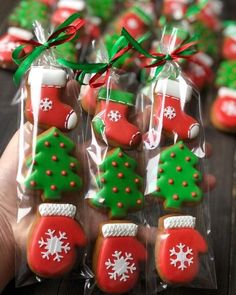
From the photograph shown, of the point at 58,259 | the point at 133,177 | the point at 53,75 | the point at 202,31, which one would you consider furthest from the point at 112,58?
the point at 202,31

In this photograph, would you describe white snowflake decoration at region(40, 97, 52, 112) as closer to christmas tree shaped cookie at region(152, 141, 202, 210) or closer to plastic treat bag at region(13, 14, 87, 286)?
plastic treat bag at region(13, 14, 87, 286)

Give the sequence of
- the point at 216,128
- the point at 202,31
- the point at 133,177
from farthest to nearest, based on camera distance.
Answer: the point at 202,31, the point at 216,128, the point at 133,177

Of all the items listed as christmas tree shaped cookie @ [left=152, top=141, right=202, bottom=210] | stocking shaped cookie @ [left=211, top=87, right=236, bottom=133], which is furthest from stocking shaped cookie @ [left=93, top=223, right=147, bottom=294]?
stocking shaped cookie @ [left=211, top=87, right=236, bottom=133]

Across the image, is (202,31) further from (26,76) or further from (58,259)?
(58,259)

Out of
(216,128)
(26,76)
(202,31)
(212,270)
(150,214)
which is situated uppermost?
(202,31)

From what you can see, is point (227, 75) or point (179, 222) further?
point (227, 75)

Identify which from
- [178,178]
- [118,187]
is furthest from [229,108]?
[118,187]

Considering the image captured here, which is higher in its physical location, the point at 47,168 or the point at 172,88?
the point at 172,88

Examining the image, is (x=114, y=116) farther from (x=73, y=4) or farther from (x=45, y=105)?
(x=73, y=4)
